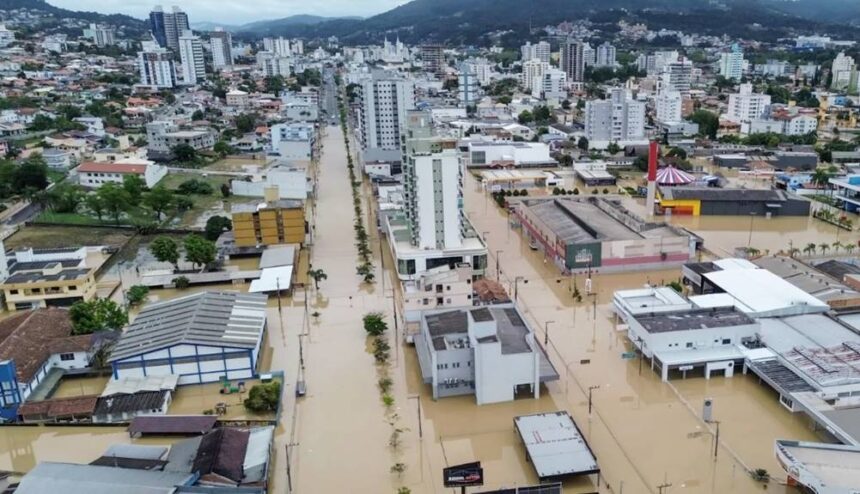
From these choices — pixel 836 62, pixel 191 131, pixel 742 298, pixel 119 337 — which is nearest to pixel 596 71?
pixel 836 62

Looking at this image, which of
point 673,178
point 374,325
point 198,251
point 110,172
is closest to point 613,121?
point 673,178

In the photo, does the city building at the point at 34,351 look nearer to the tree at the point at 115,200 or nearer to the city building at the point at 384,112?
the tree at the point at 115,200

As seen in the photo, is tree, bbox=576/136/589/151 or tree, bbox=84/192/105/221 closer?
tree, bbox=84/192/105/221

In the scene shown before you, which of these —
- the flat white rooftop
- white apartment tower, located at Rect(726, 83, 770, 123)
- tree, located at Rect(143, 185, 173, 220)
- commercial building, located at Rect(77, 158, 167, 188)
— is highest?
white apartment tower, located at Rect(726, 83, 770, 123)

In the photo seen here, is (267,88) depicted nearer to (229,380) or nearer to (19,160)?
(19,160)

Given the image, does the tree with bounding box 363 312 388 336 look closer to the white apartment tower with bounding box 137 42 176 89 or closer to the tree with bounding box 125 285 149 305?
the tree with bounding box 125 285 149 305

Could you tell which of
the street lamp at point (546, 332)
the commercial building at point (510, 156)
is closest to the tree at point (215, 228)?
the street lamp at point (546, 332)

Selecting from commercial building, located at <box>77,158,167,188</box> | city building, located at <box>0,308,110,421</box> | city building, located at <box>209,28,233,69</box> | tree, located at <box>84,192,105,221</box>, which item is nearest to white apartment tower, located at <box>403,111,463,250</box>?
city building, located at <box>0,308,110,421</box>

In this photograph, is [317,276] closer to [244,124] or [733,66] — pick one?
[244,124]
